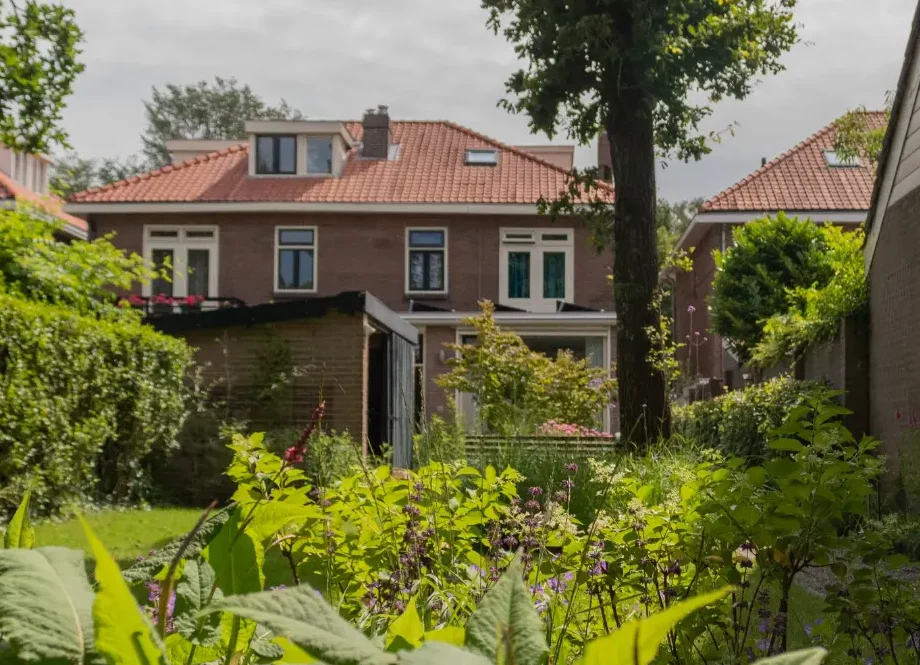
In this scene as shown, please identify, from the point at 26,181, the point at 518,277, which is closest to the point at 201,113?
the point at 26,181

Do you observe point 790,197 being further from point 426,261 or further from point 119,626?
point 119,626

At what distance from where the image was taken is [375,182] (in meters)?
27.0

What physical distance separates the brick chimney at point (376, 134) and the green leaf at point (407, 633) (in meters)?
28.2

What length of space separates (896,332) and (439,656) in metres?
10.4

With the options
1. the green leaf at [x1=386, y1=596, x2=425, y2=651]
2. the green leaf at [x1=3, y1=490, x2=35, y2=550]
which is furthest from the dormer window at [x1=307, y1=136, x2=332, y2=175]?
the green leaf at [x1=386, y1=596, x2=425, y2=651]

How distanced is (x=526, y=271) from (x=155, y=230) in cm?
946

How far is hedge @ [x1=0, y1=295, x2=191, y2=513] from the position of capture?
30.9 ft

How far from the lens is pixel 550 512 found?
2.94m

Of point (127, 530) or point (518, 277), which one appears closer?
point (127, 530)

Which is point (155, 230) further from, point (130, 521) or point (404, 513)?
point (404, 513)

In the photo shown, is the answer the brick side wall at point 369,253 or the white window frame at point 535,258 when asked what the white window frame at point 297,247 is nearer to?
the brick side wall at point 369,253

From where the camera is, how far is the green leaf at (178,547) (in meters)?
1.01

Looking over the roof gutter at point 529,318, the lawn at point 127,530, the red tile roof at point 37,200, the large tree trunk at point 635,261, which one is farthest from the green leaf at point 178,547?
the roof gutter at point 529,318

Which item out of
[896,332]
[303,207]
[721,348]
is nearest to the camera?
[896,332]
